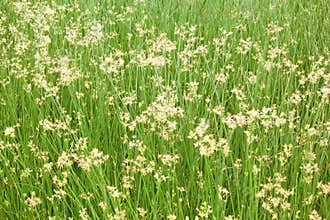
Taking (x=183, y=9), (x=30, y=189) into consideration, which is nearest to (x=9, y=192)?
(x=30, y=189)

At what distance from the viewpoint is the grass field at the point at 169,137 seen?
2232mm

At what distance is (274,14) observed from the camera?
409 cm

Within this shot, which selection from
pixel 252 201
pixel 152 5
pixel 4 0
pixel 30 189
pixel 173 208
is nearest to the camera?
pixel 252 201

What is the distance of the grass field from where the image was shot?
7.32 ft

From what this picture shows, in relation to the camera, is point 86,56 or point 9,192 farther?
point 86,56

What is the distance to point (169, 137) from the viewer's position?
2.42 meters

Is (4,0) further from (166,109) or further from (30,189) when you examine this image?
(166,109)

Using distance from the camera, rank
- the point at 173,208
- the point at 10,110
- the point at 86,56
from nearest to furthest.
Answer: the point at 173,208
the point at 10,110
the point at 86,56

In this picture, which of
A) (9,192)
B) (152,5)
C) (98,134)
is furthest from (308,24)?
(9,192)

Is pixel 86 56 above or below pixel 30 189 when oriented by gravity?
above

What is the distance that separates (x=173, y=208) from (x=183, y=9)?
2024mm

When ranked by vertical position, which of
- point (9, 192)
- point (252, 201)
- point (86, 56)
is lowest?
point (9, 192)

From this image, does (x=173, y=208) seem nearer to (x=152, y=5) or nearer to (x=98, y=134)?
(x=98, y=134)

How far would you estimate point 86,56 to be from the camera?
11.3 ft
